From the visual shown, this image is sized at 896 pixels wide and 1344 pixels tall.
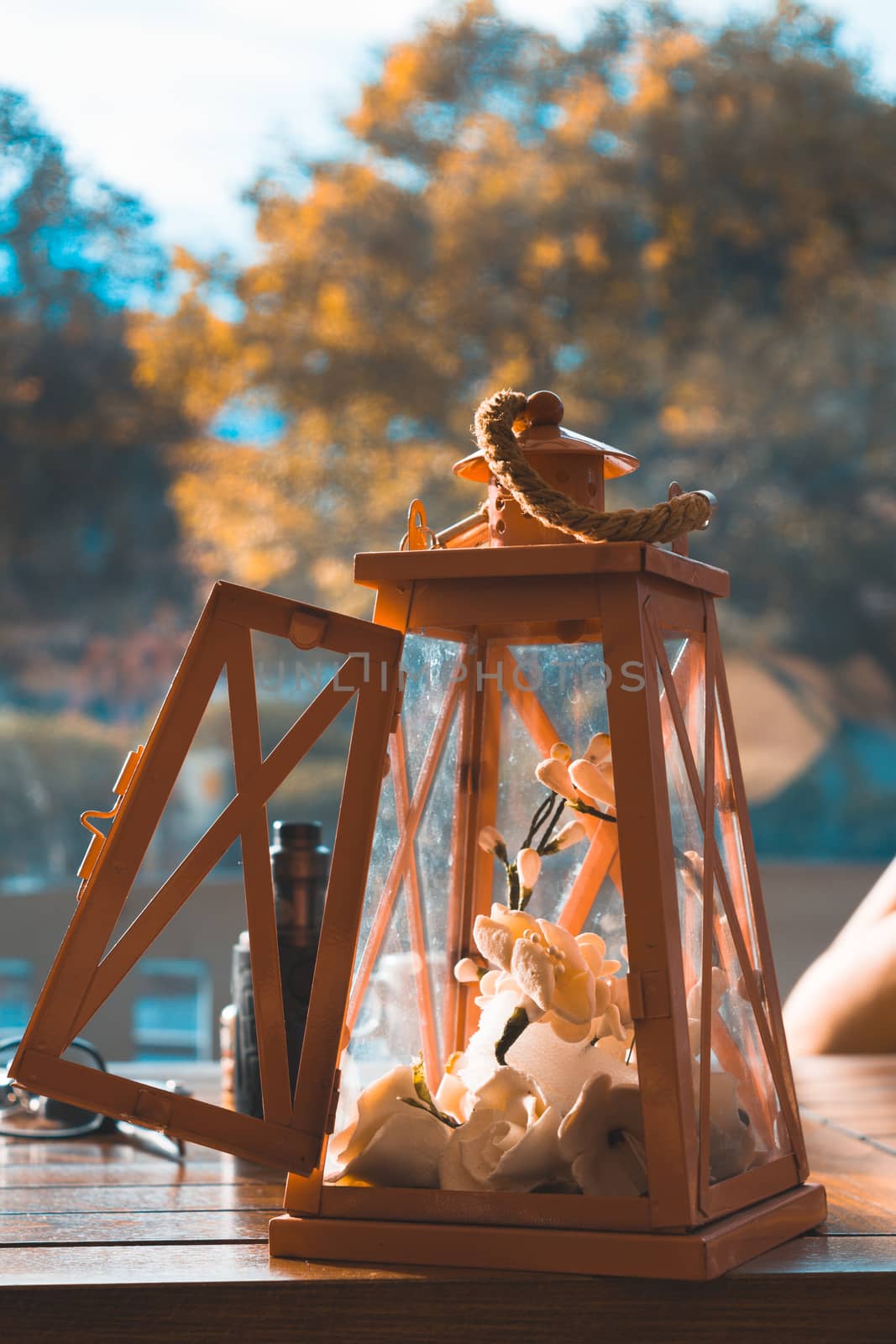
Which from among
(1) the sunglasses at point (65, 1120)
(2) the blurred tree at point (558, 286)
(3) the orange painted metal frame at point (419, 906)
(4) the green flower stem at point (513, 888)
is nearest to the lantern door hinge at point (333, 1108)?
(3) the orange painted metal frame at point (419, 906)

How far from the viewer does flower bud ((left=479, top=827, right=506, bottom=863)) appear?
60 centimetres

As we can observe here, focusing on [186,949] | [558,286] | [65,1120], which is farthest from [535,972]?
[558,286]

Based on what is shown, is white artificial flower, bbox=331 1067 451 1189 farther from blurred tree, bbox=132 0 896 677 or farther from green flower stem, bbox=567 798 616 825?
blurred tree, bbox=132 0 896 677

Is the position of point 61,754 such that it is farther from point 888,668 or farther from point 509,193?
point 888,668

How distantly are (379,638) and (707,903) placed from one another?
0.59 feet

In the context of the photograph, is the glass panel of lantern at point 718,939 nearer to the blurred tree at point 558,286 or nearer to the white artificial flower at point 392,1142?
the white artificial flower at point 392,1142

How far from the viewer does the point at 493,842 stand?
1.99 feet

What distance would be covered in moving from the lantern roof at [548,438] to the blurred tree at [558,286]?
3.71 m

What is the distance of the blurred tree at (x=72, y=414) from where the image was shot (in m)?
4.20

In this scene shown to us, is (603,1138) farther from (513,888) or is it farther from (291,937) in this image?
(291,937)

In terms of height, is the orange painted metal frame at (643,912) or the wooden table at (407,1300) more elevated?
the orange painted metal frame at (643,912)

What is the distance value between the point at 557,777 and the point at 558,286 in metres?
4.19

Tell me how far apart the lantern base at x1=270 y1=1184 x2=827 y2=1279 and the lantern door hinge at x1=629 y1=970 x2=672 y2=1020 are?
0.08 m

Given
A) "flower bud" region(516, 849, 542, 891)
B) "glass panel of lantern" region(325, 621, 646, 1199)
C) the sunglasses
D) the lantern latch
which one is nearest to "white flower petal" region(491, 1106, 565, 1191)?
"glass panel of lantern" region(325, 621, 646, 1199)
